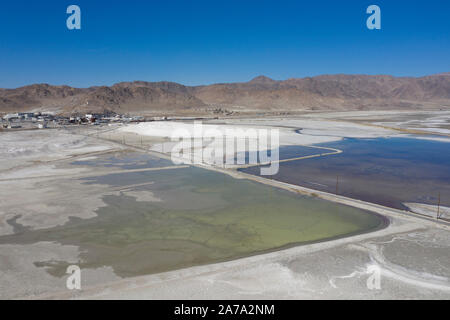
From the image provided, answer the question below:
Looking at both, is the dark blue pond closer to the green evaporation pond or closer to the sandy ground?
the green evaporation pond

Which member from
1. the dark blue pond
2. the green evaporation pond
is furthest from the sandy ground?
the dark blue pond

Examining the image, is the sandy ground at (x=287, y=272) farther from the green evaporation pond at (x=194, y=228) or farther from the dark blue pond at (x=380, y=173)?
the dark blue pond at (x=380, y=173)

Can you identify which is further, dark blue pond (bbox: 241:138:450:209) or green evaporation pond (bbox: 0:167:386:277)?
dark blue pond (bbox: 241:138:450:209)

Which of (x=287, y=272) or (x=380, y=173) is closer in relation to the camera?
(x=287, y=272)

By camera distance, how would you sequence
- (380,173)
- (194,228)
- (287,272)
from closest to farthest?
1. (287,272)
2. (194,228)
3. (380,173)

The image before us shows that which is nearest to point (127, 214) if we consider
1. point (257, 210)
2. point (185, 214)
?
point (185, 214)

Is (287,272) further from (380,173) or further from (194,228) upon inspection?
(380,173)

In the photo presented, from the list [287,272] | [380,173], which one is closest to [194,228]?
[287,272]

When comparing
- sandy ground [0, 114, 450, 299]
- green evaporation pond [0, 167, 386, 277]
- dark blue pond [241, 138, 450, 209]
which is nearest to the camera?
sandy ground [0, 114, 450, 299]

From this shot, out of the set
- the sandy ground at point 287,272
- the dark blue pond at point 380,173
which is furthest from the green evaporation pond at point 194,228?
the dark blue pond at point 380,173
